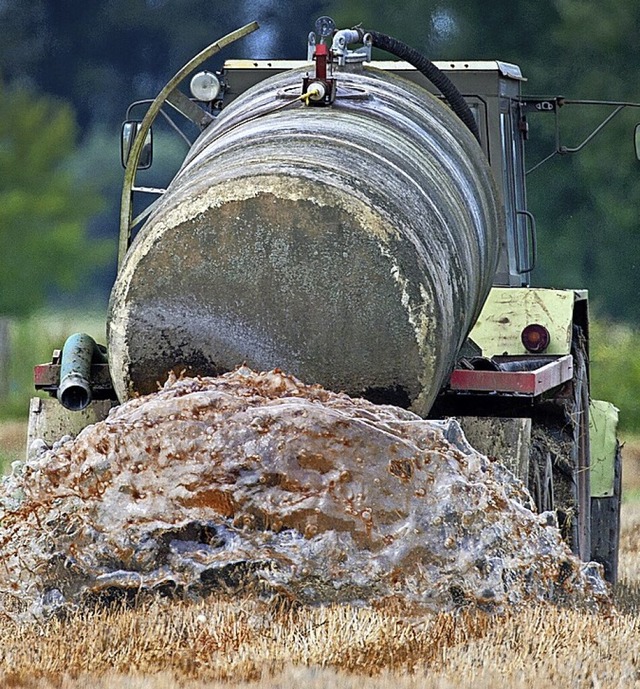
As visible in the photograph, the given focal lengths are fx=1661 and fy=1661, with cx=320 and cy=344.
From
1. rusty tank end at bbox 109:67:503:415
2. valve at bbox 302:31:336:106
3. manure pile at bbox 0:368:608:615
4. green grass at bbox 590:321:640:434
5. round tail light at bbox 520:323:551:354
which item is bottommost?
manure pile at bbox 0:368:608:615

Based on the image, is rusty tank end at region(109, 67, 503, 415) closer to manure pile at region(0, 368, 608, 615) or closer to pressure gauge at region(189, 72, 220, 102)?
manure pile at region(0, 368, 608, 615)

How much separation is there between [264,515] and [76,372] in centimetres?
135

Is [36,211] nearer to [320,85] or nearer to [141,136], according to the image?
[141,136]

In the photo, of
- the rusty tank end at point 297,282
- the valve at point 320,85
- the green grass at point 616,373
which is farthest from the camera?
the green grass at point 616,373

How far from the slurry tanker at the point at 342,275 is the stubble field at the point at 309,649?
3.30 feet

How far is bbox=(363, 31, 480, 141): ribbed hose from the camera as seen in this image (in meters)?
6.38

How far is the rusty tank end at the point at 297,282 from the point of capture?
16.2 feet

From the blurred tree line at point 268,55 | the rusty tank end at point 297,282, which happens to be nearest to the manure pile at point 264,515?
the rusty tank end at point 297,282

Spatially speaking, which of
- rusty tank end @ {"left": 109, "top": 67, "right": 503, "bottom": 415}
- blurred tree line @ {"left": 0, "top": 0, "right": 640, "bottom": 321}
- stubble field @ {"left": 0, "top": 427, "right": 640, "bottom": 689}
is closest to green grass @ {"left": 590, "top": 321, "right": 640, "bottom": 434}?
blurred tree line @ {"left": 0, "top": 0, "right": 640, "bottom": 321}

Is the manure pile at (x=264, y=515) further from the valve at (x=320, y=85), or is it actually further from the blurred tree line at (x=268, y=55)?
the blurred tree line at (x=268, y=55)

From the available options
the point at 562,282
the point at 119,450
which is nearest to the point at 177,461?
the point at 119,450

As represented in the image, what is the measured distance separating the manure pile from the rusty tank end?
0.44 metres

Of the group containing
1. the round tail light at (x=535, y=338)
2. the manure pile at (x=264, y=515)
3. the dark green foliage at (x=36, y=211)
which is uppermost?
the dark green foliage at (x=36, y=211)

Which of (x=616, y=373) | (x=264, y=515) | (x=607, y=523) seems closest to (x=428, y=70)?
(x=607, y=523)
